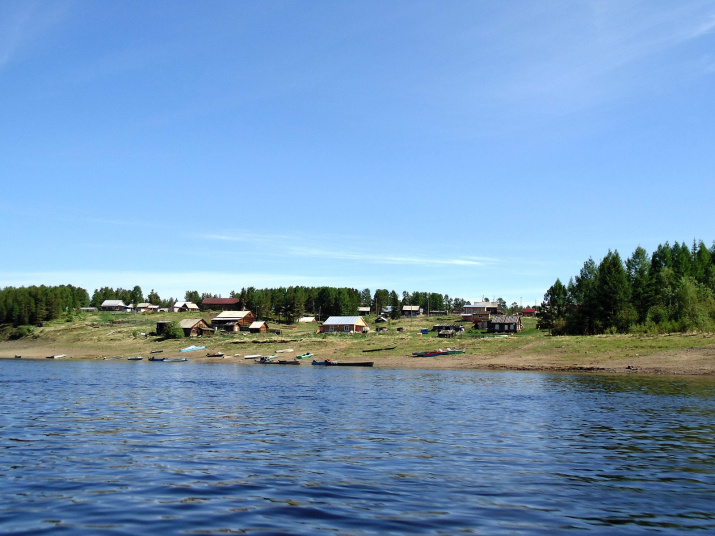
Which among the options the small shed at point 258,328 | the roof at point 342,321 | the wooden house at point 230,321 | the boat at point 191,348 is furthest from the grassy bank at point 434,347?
the roof at point 342,321

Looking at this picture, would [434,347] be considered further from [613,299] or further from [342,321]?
[342,321]

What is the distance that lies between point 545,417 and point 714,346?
49.5 meters

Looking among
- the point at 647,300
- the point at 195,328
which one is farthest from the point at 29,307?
the point at 647,300

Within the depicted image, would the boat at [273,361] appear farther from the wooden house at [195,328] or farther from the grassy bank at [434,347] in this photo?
the wooden house at [195,328]

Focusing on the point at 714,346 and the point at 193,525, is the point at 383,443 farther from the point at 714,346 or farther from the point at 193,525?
the point at 714,346

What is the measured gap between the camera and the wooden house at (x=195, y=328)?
132 meters

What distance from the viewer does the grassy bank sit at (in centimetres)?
6738

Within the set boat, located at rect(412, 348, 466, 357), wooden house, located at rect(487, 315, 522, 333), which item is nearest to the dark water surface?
boat, located at rect(412, 348, 466, 357)

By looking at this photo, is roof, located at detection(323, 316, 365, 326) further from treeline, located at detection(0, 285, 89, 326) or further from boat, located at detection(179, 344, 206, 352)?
treeline, located at detection(0, 285, 89, 326)

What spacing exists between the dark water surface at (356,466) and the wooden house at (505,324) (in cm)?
8829

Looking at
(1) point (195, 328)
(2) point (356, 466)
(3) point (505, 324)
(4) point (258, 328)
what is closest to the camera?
(2) point (356, 466)

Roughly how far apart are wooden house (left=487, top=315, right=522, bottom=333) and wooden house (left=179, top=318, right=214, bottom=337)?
2735 inches

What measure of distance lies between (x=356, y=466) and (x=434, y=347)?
78014 mm

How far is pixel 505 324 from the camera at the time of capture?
127625mm
